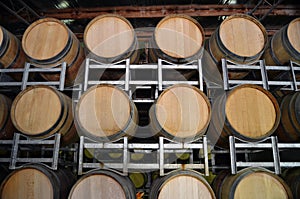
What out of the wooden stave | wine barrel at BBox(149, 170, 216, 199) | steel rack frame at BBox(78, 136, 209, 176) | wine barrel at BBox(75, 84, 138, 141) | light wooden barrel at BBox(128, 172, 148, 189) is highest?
the wooden stave

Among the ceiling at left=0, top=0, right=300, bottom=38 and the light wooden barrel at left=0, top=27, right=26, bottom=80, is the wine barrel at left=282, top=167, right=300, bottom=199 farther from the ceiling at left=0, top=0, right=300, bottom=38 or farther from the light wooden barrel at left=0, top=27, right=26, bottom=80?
the light wooden barrel at left=0, top=27, right=26, bottom=80

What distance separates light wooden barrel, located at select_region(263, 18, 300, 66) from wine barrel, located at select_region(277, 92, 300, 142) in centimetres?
49

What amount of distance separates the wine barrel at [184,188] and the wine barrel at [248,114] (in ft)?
2.18

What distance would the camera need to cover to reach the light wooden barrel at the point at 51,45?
3107mm

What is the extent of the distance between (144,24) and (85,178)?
4559 mm

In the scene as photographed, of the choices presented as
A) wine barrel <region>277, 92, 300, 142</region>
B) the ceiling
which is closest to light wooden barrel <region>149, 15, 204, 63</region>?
wine barrel <region>277, 92, 300, 142</region>

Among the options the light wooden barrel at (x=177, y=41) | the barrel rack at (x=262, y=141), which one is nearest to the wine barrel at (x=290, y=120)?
the barrel rack at (x=262, y=141)

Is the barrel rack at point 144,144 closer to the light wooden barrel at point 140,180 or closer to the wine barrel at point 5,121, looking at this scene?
the wine barrel at point 5,121

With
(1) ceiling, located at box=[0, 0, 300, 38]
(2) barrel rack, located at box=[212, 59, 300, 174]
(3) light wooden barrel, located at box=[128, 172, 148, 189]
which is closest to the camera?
(2) barrel rack, located at box=[212, 59, 300, 174]

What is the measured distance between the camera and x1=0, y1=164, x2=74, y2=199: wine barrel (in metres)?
2.56

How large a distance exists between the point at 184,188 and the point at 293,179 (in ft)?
4.69

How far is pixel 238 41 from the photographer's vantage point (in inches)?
123

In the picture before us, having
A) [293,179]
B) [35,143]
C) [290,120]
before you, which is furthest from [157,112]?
[293,179]

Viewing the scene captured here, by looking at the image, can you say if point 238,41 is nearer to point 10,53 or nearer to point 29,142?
point 29,142
